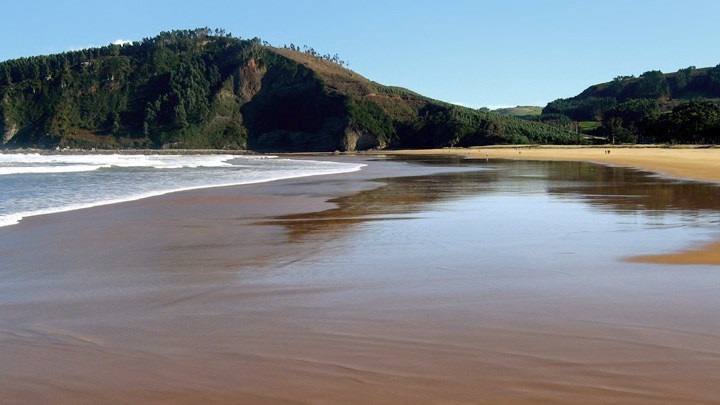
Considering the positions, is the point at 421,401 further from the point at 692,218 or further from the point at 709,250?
the point at 692,218

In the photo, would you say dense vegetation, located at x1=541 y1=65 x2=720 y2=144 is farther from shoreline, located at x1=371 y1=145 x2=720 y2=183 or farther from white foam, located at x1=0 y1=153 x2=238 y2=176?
white foam, located at x1=0 y1=153 x2=238 y2=176

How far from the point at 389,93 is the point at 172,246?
149114 mm

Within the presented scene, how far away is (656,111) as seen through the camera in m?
116

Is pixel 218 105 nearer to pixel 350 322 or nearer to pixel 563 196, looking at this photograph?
pixel 563 196

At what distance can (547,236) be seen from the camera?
1045cm

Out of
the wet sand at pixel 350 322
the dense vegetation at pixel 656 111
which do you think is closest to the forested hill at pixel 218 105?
the dense vegetation at pixel 656 111

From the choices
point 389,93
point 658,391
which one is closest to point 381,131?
point 389,93

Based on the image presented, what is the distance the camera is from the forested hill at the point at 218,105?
13862 centimetres

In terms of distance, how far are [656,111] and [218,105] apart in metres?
96.9

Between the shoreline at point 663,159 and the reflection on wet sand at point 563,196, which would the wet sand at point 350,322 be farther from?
the shoreline at point 663,159

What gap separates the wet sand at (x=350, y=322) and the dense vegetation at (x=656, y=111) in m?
81.1

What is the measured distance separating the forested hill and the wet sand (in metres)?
122

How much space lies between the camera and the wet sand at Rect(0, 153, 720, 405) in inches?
161

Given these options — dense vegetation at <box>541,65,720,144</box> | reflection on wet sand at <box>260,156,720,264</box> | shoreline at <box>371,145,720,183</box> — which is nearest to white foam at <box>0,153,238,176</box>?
reflection on wet sand at <box>260,156,720,264</box>
